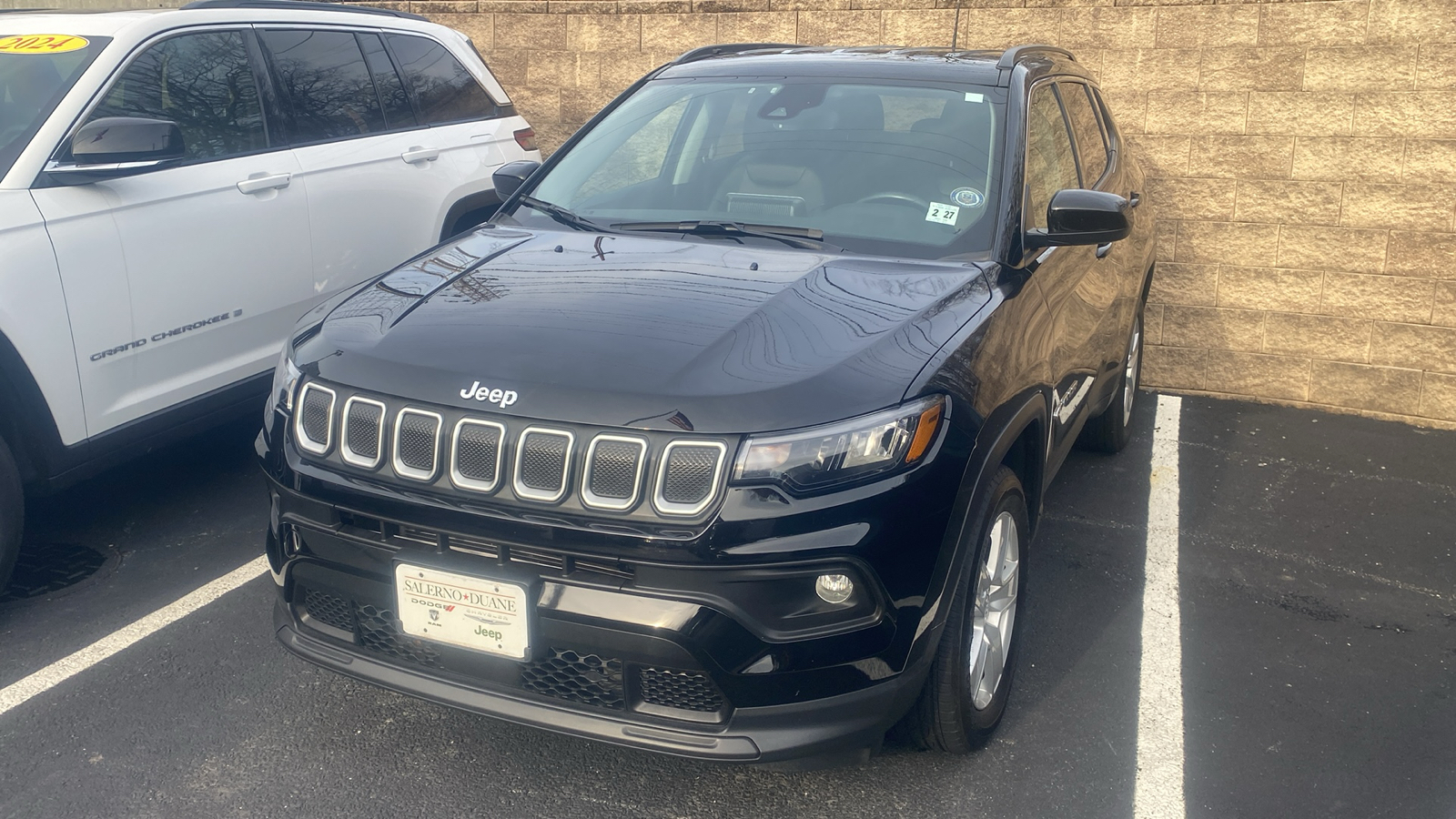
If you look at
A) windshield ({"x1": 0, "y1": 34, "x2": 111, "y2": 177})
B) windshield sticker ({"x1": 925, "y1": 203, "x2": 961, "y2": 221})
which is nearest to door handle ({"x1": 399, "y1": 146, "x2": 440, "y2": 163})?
windshield ({"x1": 0, "y1": 34, "x2": 111, "y2": 177})

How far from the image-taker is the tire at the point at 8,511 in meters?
3.64

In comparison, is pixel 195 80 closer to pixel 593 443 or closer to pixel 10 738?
pixel 10 738

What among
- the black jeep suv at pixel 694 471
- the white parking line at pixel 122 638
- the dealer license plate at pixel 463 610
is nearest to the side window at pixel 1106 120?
the black jeep suv at pixel 694 471

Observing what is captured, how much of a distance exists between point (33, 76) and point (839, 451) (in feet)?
10.9

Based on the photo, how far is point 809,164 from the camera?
150 inches

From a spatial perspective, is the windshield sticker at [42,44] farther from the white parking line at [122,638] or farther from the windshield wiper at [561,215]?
the white parking line at [122,638]

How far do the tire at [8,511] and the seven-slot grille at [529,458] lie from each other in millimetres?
1540

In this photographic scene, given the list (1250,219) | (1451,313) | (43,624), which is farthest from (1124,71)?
(43,624)

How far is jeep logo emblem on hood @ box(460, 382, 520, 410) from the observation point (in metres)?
2.57

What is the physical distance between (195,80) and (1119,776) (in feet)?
13.1

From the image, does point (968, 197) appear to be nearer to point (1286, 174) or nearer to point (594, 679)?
point (594, 679)

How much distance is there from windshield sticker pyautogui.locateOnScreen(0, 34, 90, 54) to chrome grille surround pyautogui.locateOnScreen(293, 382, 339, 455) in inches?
87.2

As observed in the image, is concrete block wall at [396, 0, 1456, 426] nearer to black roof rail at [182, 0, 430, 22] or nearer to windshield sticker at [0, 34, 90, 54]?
black roof rail at [182, 0, 430, 22]

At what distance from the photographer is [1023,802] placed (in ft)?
9.72
